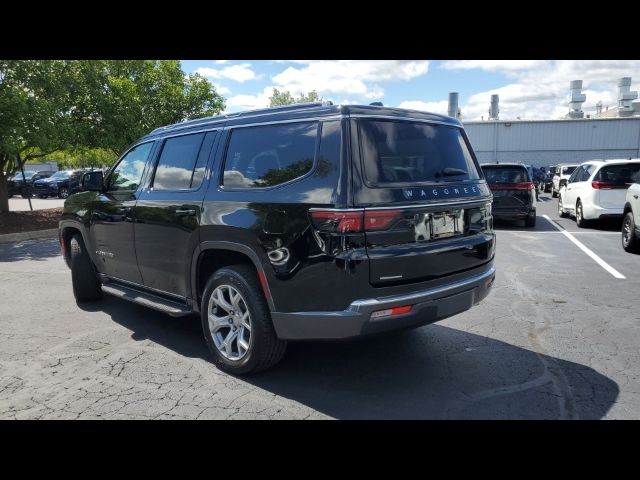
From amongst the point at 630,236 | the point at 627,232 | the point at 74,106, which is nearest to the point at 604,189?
the point at 627,232

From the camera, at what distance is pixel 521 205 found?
478 inches

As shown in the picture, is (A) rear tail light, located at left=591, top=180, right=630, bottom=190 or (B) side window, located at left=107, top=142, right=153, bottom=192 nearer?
(B) side window, located at left=107, top=142, right=153, bottom=192

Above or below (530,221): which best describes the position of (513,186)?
above

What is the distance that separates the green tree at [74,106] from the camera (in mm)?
12164

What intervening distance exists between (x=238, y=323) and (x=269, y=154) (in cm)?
131

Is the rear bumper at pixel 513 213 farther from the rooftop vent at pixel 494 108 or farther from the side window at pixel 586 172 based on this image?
the rooftop vent at pixel 494 108

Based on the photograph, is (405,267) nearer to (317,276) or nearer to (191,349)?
(317,276)

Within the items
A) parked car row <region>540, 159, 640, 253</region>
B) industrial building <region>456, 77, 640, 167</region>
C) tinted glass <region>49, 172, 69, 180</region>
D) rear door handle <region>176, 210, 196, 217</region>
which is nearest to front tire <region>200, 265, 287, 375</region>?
rear door handle <region>176, 210, 196, 217</region>

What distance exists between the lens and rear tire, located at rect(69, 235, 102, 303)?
579 cm

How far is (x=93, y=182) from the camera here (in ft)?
18.0

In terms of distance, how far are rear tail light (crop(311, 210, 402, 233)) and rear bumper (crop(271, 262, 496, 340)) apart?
0.46 m

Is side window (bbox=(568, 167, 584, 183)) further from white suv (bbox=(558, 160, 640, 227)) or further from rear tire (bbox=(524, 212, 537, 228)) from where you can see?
rear tire (bbox=(524, 212, 537, 228))

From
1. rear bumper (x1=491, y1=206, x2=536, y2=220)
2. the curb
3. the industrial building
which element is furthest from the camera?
the industrial building

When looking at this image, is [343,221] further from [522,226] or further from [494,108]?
[494,108]
